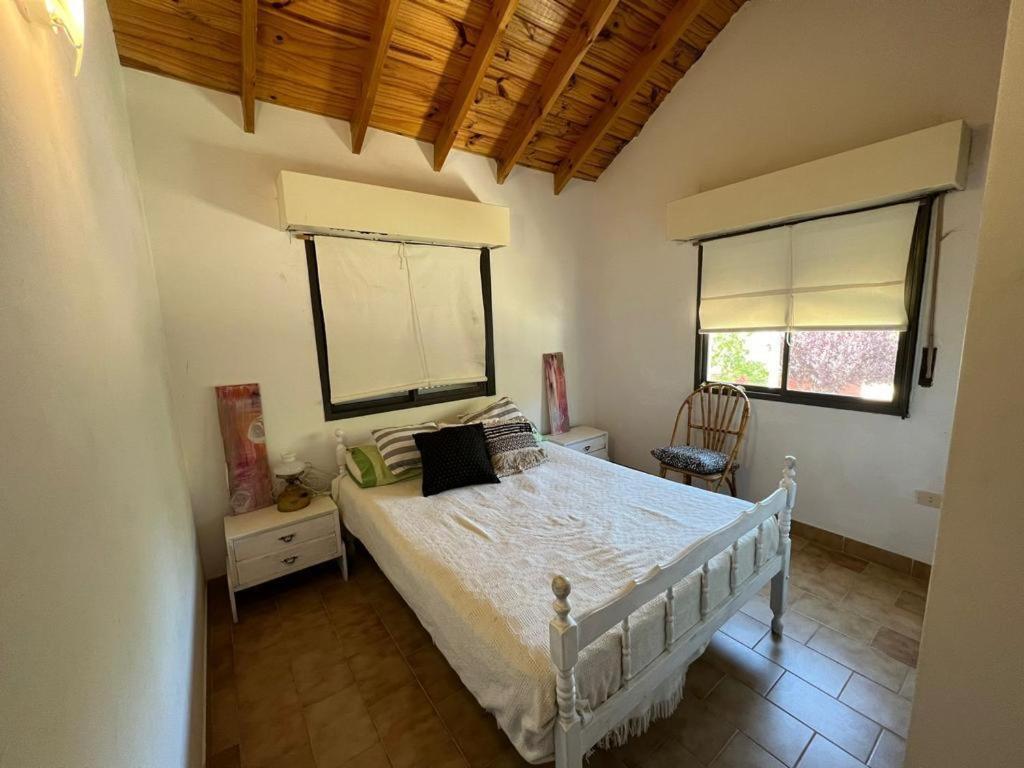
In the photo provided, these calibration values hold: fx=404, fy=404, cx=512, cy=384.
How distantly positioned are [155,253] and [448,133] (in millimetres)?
1867

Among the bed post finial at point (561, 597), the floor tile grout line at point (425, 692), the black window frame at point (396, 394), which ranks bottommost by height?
the floor tile grout line at point (425, 692)

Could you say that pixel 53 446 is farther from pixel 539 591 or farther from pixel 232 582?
pixel 232 582

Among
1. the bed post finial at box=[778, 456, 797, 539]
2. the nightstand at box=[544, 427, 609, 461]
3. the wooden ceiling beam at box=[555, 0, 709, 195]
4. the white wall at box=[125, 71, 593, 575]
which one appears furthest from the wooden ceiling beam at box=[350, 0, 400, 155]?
the bed post finial at box=[778, 456, 797, 539]

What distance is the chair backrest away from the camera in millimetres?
3021

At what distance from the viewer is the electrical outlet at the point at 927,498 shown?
2.26 metres

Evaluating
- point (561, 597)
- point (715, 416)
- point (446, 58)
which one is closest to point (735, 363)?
point (715, 416)

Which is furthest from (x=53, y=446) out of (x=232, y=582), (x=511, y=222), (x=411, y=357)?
(x=511, y=222)

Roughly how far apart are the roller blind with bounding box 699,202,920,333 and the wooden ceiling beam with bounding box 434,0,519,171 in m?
1.96

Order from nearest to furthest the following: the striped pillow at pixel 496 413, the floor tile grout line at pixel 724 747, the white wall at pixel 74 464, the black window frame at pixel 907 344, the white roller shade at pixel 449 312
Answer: the white wall at pixel 74 464, the floor tile grout line at pixel 724 747, the black window frame at pixel 907 344, the white roller shade at pixel 449 312, the striped pillow at pixel 496 413

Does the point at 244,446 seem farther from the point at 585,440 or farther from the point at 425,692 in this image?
the point at 585,440

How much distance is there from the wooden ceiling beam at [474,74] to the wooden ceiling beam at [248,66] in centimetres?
110

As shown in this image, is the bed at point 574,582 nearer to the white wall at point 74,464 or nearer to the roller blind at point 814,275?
the white wall at point 74,464

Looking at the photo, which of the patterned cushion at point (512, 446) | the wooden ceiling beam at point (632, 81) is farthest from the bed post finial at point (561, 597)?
the wooden ceiling beam at point (632, 81)

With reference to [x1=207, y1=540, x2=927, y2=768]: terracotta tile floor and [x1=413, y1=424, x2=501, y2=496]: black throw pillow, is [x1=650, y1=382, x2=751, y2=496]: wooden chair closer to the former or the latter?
[x1=207, y1=540, x2=927, y2=768]: terracotta tile floor
